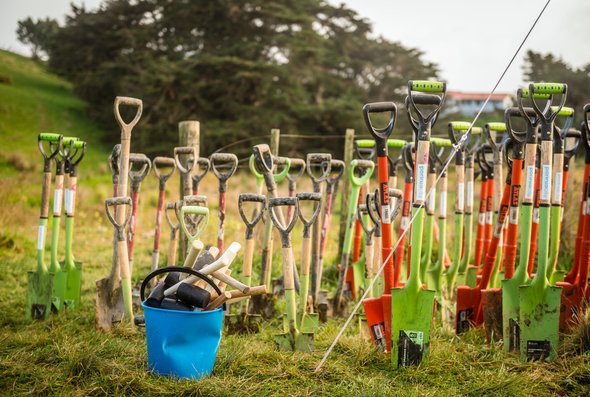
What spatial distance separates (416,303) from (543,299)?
818mm

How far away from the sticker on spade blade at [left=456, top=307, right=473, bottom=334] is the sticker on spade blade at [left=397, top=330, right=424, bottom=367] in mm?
960

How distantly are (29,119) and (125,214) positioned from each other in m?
18.4

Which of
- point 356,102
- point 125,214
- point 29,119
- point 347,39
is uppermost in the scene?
point 347,39

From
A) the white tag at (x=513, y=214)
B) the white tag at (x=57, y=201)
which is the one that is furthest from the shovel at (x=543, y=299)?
the white tag at (x=57, y=201)

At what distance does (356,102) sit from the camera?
22.0 meters

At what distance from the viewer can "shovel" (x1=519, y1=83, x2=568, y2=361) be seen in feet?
11.5

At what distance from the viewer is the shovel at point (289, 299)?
3.60 meters

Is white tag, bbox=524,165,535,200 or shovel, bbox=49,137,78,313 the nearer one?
white tag, bbox=524,165,535,200

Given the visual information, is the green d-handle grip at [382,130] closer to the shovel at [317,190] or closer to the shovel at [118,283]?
the shovel at [317,190]

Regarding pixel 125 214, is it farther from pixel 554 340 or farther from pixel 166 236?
pixel 166 236

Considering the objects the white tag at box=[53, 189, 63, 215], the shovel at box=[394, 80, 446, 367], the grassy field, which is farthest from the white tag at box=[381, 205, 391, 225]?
the white tag at box=[53, 189, 63, 215]

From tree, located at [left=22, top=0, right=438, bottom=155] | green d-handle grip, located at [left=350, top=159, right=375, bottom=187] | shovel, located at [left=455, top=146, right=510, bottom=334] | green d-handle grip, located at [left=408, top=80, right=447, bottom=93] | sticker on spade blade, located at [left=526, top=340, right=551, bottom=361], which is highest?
tree, located at [left=22, top=0, right=438, bottom=155]

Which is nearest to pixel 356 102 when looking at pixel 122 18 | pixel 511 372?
pixel 122 18

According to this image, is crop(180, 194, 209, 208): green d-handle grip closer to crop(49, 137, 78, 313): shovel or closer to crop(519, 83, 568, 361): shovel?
crop(49, 137, 78, 313): shovel
